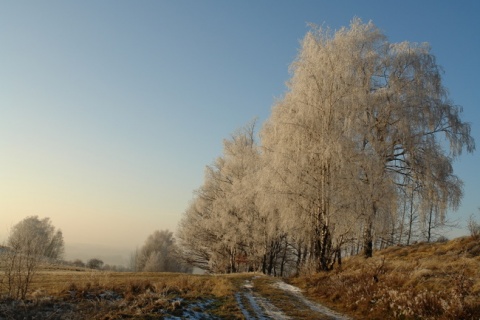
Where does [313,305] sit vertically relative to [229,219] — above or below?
below

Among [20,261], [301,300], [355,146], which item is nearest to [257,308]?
[301,300]

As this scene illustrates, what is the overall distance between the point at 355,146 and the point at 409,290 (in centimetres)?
930

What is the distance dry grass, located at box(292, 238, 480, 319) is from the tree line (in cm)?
360

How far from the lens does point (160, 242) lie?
223ft

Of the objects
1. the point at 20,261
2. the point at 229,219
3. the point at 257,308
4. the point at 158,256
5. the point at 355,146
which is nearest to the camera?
the point at 257,308

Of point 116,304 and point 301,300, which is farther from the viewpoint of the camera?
point 301,300

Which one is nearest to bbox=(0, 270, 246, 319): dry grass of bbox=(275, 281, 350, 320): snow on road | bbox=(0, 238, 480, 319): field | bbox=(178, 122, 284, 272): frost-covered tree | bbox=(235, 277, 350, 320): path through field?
bbox=(0, 238, 480, 319): field

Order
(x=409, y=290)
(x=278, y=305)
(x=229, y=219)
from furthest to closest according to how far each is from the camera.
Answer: (x=229, y=219), (x=278, y=305), (x=409, y=290)

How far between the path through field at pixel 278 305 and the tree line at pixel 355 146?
451cm

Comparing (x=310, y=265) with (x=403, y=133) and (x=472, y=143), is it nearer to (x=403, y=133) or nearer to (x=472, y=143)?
(x=403, y=133)

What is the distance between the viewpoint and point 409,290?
923cm

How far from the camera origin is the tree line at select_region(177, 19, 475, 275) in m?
17.2

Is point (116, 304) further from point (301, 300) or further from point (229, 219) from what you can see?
point (229, 219)

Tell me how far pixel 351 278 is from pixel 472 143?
1392 centimetres
